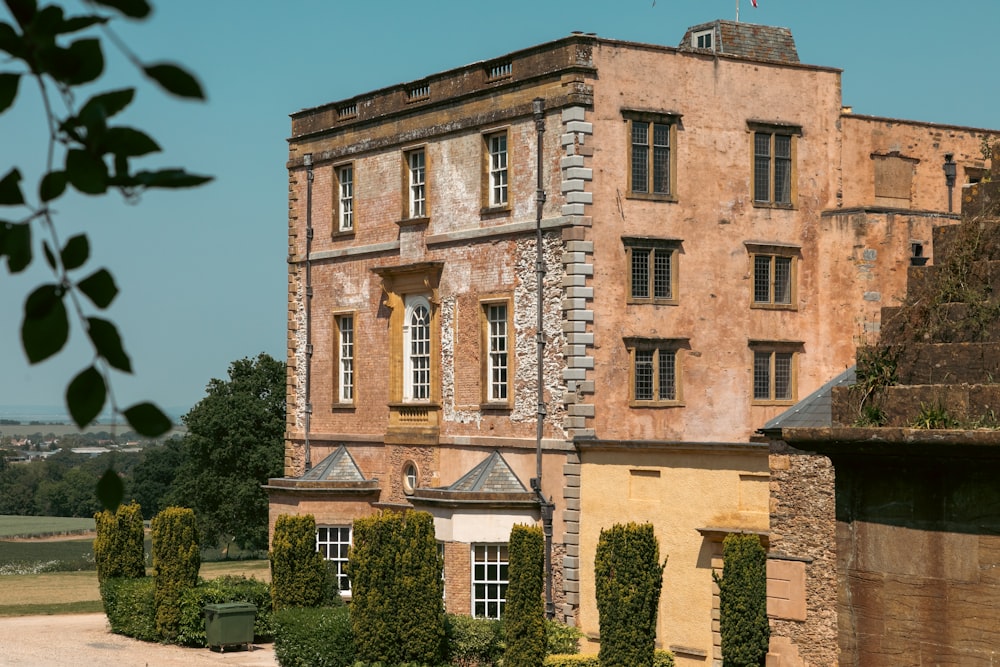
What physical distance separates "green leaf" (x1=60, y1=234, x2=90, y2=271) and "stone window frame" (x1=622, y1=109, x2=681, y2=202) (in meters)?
31.2

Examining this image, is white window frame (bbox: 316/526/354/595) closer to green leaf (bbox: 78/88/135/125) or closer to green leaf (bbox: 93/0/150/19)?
green leaf (bbox: 78/88/135/125)

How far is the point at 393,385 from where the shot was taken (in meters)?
38.7

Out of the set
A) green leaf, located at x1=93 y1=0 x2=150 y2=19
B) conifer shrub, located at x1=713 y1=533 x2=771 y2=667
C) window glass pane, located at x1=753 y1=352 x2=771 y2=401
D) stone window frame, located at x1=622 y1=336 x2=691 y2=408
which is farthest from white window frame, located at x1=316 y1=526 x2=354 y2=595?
green leaf, located at x1=93 y1=0 x2=150 y2=19

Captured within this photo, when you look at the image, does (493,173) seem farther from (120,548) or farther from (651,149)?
(120,548)

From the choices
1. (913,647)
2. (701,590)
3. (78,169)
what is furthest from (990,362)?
(701,590)

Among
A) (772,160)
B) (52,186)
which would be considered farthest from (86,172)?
(772,160)

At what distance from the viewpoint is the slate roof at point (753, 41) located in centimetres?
3691

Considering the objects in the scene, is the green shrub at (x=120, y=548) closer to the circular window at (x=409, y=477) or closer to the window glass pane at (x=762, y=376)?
the circular window at (x=409, y=477)

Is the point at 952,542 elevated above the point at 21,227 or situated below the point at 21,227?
below

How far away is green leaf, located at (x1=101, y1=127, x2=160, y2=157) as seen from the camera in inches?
125

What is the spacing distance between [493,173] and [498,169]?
186 millimetres

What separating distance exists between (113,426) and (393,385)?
3568 centimetres

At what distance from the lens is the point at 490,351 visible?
3572 cm

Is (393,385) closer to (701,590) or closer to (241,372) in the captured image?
(701,590)
